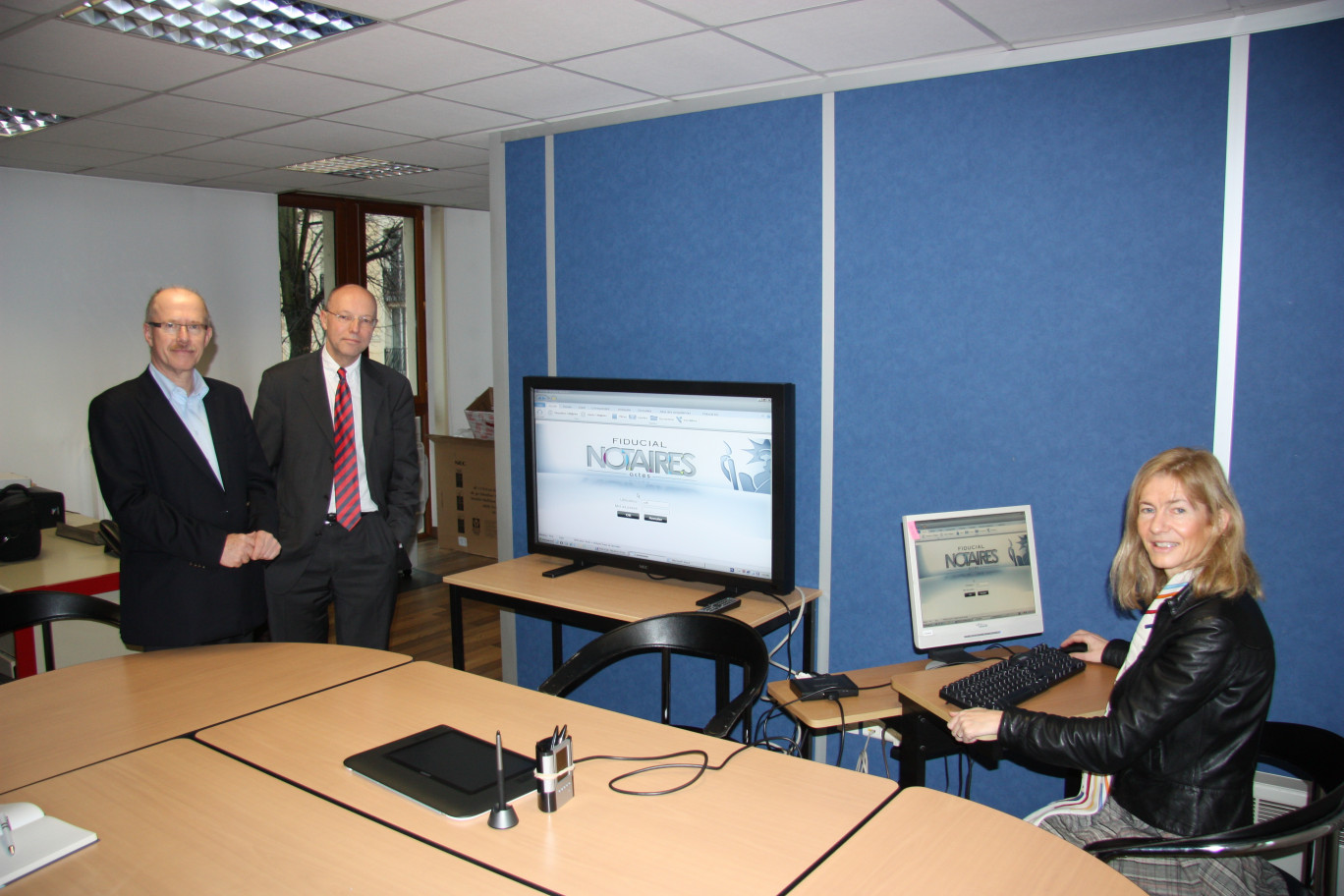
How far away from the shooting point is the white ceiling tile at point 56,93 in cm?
321

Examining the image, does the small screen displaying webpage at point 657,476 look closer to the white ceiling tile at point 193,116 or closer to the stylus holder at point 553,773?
the stylus holder at point 553,773

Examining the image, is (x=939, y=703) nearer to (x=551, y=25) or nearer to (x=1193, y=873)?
(x=1193, y=873)

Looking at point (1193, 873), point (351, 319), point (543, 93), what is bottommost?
point (1193, 873)

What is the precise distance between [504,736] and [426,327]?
5454 millimetres

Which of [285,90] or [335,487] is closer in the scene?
[335,487]

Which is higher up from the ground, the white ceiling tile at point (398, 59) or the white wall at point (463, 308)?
the white ceiling tile at point (398, 59)

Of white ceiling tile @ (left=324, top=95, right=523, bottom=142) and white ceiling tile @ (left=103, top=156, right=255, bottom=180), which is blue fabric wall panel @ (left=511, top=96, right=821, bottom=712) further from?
white ceiling tile @ (left=103, top=156, right=255, bottom=180)

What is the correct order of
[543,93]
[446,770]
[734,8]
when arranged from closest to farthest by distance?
[446,770] → [734,8] → [543,93]

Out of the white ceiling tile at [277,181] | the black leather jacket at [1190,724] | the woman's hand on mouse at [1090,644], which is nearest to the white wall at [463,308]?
the white ceiling tile at [277,181]

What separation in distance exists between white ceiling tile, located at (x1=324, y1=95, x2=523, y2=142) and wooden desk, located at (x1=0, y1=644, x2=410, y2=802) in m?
2.27

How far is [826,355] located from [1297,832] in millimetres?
1863

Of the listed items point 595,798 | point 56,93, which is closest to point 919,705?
point 595,798

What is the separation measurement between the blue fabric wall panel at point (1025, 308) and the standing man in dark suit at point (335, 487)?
1.60 meters

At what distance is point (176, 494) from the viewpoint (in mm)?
2545
